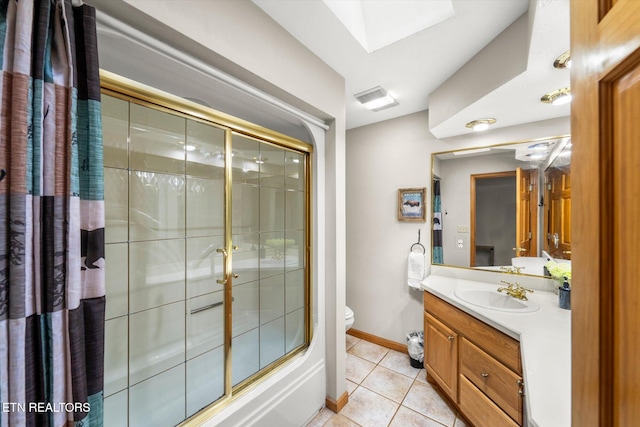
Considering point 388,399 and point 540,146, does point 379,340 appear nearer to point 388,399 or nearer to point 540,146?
point 388,399

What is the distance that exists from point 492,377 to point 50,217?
2.04 meters

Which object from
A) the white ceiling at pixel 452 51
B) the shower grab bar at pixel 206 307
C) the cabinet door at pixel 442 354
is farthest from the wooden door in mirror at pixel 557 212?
the shower grab bar at pixel 206 307

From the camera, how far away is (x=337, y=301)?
1807 millimetres

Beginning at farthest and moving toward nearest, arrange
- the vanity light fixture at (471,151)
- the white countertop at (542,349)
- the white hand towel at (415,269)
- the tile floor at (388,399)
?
the white hand towel at (415,269) < the vanity light fixture at (471,151) < the tile floor at (388,399) < the white countertop at (542,349)

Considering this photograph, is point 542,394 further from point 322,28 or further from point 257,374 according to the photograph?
point 322,28

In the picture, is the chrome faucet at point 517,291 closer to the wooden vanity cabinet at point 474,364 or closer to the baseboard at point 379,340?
the wooden vanity cabinet at point 474,364

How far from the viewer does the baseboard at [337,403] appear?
175 cm

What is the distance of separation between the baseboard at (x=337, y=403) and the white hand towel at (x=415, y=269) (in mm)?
1106

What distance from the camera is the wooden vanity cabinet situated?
1248mm

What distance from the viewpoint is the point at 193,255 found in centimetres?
174

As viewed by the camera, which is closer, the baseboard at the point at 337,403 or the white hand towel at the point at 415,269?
the baseboard at the point at 337,403

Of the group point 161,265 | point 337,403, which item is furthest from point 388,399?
point 161,265

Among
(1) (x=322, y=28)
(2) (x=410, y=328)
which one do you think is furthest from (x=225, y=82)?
(2) (x=410, y=328)

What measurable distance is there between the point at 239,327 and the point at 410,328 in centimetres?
165
